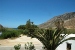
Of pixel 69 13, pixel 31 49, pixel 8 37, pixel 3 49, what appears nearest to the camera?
pixel 31 49

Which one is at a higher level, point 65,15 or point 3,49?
point 65,15

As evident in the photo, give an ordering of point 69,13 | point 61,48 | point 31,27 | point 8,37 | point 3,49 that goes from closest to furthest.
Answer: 1. point 31,27
2. point 61,48
3. point 3,49
4. point 8,37
5. point 69,13

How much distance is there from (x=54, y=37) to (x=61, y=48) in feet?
24.2

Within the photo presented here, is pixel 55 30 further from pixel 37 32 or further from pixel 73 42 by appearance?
pixel 73 42

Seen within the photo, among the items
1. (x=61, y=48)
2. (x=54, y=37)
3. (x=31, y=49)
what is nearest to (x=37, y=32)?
(x=54, y=37)

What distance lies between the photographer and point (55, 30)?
43.2 ft

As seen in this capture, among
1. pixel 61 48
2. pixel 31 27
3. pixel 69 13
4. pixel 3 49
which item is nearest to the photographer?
pixel 31 27

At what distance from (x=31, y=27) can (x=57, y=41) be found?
229cm

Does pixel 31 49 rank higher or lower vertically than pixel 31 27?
lower

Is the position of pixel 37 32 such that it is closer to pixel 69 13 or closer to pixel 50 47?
pixel 50 47

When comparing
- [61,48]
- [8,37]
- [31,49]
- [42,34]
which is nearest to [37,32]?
[42,34]

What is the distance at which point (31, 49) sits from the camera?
16.5 m

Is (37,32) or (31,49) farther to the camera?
(31,49)

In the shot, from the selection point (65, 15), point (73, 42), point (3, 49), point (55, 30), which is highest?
point (65, 15)
